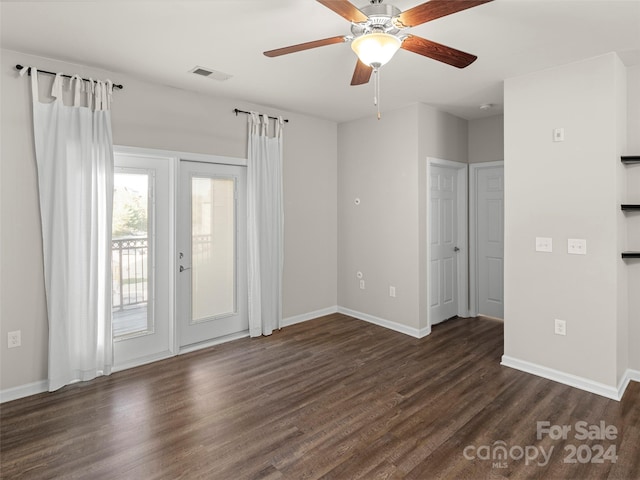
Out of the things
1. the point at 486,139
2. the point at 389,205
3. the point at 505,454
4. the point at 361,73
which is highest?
the point at 486,139

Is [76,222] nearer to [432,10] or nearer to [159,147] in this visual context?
[159,147]

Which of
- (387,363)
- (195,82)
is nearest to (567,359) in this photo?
(387,363)

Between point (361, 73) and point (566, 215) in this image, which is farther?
point (566, 215)

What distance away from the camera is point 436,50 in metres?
2.19

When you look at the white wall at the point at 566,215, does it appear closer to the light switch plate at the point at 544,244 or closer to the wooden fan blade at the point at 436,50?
the light switch plate at the point at 544,244

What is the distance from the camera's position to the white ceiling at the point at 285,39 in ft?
7.62

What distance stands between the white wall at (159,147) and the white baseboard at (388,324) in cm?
30

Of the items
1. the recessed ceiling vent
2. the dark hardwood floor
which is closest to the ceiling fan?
the recessed ceiling vent

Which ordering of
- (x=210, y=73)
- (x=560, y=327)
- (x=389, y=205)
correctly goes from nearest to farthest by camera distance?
(x=560, y=327)
(x=210, y=73)
(x=389, y=205)

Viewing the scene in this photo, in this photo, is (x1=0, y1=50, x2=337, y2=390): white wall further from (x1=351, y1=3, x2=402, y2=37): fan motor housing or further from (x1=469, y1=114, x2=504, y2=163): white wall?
(x1=351, y1=3, x2=402, y2=37): fan motor housing

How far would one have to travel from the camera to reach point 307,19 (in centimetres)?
243

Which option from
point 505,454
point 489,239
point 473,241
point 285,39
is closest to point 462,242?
point 473,241

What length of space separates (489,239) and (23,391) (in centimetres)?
528

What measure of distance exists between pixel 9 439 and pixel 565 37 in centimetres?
470
